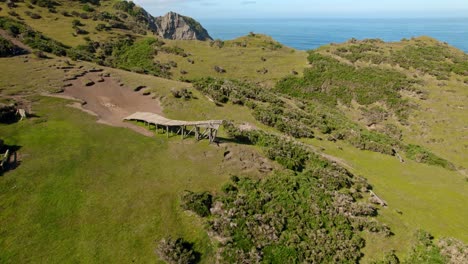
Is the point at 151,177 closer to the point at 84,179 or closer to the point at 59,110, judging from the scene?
the point at 84,179

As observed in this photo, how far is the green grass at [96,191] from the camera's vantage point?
812 inches

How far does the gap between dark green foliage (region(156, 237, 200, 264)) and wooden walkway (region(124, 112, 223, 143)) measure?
1492cm

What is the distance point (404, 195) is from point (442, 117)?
40.8 meters

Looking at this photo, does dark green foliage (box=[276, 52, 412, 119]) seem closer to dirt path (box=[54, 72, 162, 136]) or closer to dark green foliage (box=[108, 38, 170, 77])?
dark green foliage (box=[108, 38, 170, 77])

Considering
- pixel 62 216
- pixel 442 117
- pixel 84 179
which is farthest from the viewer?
pixel 442 117

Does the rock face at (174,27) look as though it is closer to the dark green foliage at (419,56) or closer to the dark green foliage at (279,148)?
the dark green foliage at (419,56)

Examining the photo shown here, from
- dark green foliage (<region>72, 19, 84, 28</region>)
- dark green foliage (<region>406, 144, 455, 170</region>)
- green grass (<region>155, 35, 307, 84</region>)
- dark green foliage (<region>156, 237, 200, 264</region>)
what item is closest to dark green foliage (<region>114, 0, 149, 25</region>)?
dark green foliage (<region>72, 19, 84, 28</region>)

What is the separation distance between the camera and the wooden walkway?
111ft

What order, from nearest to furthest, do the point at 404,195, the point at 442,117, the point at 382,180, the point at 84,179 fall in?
the point at 84,179, the point at 404,195, the point at 382,180, the point at 442,117

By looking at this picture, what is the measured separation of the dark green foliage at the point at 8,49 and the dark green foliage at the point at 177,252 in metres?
58.8

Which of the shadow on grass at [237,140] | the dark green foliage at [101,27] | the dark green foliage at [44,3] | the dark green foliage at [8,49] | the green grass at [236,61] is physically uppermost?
the dark green foliage at [44,3]

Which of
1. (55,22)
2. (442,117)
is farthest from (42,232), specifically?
(55,22)

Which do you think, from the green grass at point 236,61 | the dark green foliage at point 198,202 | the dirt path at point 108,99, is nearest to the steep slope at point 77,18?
the green grass at point 236,61

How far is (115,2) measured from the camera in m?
128
